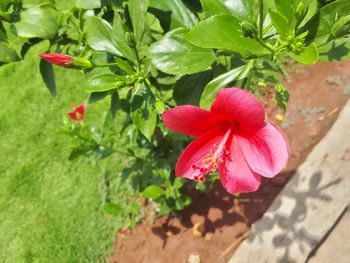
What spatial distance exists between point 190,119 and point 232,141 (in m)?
0.16

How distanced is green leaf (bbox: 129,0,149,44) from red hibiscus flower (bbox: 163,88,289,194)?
0.36 m

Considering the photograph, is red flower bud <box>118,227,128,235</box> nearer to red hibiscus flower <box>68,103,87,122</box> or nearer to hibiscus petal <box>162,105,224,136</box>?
red hibiscus flower <box>68,103,87,122</box>

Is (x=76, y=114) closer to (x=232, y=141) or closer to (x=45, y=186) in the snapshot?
(x=45, y=186)

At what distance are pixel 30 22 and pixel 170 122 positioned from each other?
63 centimetres

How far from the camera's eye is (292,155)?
Answer: 2.52 m

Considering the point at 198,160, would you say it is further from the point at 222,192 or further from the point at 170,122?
the point at 222,192

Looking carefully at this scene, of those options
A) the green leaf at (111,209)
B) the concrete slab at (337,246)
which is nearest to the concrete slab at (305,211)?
the concrete slab at (337,246)

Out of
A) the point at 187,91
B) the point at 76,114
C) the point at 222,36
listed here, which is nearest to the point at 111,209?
the point at 76,114

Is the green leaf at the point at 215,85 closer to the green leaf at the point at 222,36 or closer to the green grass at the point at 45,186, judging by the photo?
the green leaf at the point at 222,36

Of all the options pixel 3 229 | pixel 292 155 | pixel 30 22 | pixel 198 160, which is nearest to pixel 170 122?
pixel 198 160

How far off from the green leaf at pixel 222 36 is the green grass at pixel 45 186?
1857 millimetres

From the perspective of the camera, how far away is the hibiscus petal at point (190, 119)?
3.03 feet

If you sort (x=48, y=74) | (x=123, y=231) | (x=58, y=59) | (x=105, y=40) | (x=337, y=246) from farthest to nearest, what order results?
(x=123, y=231)
(x=337, y=246)
(x=48, y=74)
(x=105, y=40)
(x=58, y=59)

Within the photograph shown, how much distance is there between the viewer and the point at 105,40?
4.02ft
